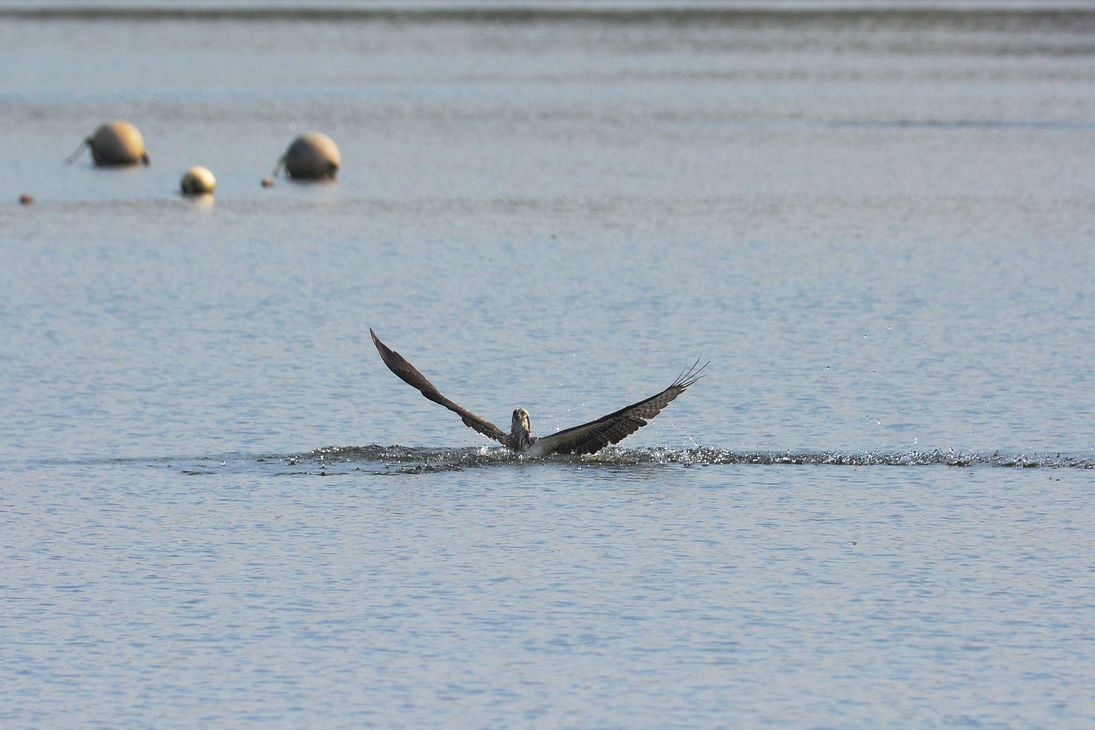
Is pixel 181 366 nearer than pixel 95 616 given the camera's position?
No

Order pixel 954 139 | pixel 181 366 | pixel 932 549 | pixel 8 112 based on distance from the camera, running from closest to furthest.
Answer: pixel 932 549, pixel 181 366, pixel 954 139, pixel 8 112

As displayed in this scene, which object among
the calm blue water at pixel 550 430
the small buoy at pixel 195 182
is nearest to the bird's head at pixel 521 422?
the calm blue water at pixel 550 430

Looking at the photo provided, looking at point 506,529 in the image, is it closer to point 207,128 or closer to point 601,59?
point 207,128

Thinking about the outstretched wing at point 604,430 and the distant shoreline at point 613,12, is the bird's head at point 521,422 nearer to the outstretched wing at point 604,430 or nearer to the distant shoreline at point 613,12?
the outstretched wing at point 604,430

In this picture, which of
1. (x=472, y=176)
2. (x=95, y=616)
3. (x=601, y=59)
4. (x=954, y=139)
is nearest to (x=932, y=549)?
→ (x=95, y=616)

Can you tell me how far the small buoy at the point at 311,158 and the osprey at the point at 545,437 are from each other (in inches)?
1483

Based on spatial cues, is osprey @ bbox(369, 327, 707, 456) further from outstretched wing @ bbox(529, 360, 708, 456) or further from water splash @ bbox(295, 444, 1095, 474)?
water splash @ bbox(295, 444, 1095, 474)

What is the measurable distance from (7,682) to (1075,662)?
8354 millimetres

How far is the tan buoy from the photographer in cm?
6594

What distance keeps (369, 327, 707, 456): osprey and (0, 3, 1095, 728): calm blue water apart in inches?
13.3

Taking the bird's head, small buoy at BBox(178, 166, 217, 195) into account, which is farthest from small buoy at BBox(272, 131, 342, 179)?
the bird's head

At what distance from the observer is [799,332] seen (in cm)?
3450

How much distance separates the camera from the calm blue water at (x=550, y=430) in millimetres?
17406

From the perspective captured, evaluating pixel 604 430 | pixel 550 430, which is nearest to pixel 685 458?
pixel 604 430
